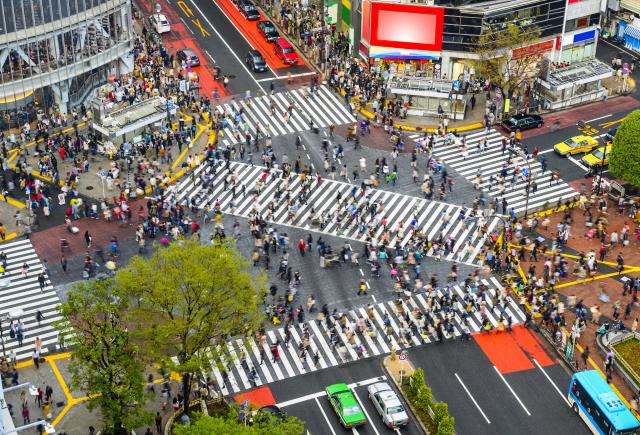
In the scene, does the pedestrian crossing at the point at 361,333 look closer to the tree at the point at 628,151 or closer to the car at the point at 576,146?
the tree at the point at 628,151

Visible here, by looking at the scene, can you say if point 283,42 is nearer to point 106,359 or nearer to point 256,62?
point 256,62

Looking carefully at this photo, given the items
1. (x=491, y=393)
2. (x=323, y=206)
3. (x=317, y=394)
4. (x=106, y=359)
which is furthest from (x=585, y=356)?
(x=106, y=359)

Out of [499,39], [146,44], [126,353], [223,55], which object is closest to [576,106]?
[499,39]

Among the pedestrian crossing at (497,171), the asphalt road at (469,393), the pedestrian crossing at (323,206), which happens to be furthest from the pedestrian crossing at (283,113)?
the asphalt road at (469,393)

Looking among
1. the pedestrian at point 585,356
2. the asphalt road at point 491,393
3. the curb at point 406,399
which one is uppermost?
the pedestrian at point 585,356

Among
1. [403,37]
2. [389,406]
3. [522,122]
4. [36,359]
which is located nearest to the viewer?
[389,406]

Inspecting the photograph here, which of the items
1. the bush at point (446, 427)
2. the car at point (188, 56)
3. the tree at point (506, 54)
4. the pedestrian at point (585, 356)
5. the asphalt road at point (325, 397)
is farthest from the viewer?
the car at point (188, 56)
